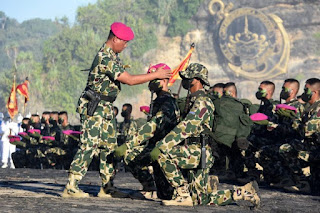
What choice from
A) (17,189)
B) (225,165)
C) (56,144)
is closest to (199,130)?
(17,189)

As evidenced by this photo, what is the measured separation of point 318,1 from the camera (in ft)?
178

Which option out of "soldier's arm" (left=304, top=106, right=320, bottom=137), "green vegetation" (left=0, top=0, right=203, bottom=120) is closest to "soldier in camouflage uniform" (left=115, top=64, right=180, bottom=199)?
"soldier's arm" (left=304, top=106, right=320, bottom=137)

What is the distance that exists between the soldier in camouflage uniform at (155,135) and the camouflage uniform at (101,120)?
1.37ft

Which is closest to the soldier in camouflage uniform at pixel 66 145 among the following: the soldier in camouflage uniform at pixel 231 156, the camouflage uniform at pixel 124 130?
the camouflage uniform at pixel 124 130

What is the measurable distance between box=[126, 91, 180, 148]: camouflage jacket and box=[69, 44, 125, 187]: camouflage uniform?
1.80 feet

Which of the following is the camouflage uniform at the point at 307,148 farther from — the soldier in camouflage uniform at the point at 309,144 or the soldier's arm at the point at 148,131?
the soldier's arm at the point at 148,131

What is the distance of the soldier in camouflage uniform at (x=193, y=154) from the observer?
21.6 ft

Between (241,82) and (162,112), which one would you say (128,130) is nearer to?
(162,112)

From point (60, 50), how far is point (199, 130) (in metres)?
57.5

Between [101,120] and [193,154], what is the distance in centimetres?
141

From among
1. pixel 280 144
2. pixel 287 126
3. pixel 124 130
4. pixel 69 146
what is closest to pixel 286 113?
pixel 287 126

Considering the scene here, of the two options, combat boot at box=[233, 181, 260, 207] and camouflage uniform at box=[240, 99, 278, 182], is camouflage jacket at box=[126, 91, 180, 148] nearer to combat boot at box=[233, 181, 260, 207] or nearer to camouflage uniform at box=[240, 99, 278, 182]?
combat boot at box=[233, 181, 260, 207]

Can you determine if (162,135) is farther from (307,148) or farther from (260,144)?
(260,144)

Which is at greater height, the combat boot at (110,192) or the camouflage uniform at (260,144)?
the camouflage uniform at (260,144)
